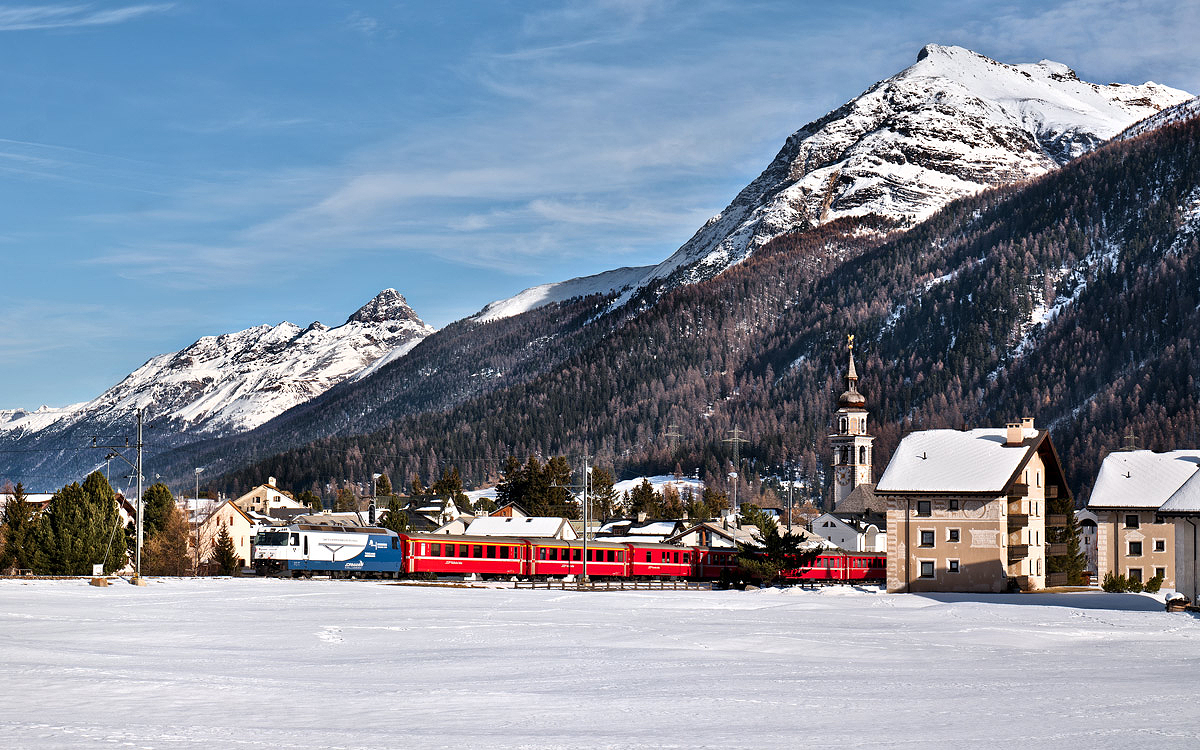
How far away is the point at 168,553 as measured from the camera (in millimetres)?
104188

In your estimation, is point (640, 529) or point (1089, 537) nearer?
point (1089, 537)

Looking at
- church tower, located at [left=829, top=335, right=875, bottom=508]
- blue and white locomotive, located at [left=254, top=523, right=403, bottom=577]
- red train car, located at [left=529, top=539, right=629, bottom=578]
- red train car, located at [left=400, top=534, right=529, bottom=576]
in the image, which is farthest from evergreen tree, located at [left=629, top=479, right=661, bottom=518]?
blue and white locomotive, located at [left=254, top=523, right=403, bottom=577]

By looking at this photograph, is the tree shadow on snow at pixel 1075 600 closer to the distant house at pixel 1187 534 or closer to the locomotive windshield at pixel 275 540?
the distant house at pixel 1187 534

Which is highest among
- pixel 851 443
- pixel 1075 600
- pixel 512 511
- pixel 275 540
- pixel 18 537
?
pixel 851 443

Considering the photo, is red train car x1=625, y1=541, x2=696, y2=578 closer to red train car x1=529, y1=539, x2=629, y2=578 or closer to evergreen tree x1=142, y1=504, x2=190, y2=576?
red train car x1=529, y1=539, x2=629, y2=578

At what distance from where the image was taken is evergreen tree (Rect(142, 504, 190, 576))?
3964 inches

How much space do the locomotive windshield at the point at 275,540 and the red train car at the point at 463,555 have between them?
760 cm

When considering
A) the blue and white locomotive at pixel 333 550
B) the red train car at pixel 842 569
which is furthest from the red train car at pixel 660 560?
the blue and white locomotive at pixel 333 550

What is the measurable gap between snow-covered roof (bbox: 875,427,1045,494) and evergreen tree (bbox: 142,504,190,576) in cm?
5348

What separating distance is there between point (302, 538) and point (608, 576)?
800 inches

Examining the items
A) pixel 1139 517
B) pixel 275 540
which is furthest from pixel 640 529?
pixel 1139 517

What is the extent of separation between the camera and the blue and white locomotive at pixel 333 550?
86.6 metres

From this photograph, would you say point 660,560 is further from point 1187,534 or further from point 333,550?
point 1187,534

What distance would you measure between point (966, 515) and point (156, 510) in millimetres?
69441
